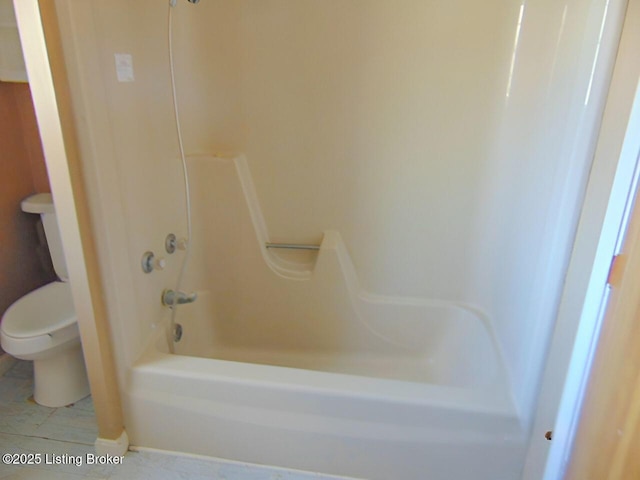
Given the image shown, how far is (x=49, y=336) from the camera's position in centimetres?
161

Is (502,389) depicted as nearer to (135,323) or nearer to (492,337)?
(492,337)

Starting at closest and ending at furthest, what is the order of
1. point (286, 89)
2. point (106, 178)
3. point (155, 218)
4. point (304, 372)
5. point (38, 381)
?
point (106, 178)
point (304, 372)
point (155, 218)
point (38, 381)
point (286, 89)

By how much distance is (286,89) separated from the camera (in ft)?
6.19

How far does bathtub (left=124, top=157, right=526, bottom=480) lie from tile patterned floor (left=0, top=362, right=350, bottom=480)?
5 centimetres

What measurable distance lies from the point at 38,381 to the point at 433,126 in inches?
79.4

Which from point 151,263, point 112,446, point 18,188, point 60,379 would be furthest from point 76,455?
point 18,188

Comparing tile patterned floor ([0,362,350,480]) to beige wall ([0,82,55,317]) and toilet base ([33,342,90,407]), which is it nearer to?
toilet base ([33,342,90,407])

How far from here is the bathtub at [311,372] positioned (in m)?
1.34

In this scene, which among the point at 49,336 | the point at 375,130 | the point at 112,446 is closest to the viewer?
the point at 112,446

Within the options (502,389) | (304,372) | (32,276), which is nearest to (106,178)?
(304,372)

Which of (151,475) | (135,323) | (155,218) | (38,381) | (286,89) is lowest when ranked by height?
(151,475)

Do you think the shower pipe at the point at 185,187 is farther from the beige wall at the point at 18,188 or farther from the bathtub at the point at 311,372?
the beige wall at the point at 18,188

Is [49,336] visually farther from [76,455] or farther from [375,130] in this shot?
[375,130]

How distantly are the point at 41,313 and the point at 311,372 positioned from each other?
48.2 inches
